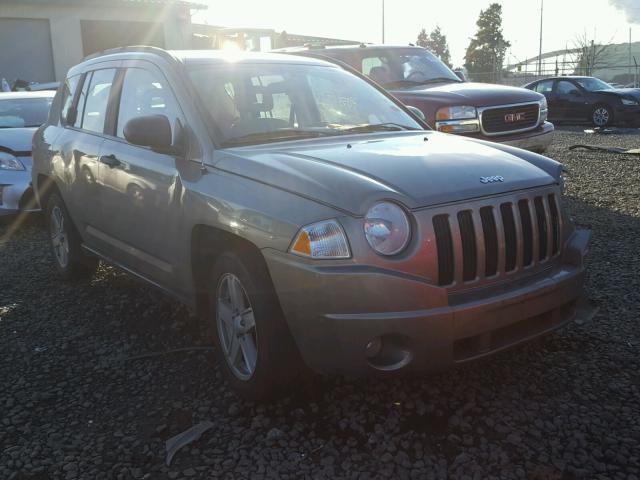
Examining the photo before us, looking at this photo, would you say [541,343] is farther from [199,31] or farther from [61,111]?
[199,31]

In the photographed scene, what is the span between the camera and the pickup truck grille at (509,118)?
26.4ft

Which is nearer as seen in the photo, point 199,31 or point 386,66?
point 386,66

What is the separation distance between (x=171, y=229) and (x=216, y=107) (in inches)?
28.7

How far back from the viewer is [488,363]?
3703 mm

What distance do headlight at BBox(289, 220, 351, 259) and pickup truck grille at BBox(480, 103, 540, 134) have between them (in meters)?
5.54

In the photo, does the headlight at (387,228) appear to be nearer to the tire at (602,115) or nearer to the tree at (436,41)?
the tire at (602,115)

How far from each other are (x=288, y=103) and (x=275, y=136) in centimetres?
53

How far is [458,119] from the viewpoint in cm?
798

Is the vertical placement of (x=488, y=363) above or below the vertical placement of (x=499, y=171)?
below

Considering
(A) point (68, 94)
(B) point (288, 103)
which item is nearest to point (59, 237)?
(A) point (68, 94)

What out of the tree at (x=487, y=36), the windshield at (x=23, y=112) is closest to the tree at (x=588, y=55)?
the tree at (x=487, y=36)

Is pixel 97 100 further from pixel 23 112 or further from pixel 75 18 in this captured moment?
pixel 75 18

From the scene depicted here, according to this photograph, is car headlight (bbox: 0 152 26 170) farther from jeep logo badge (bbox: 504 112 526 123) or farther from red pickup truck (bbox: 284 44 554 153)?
jeep logo badge (bbox: 504 112 526 123)

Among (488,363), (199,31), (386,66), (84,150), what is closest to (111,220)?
(84,150)
